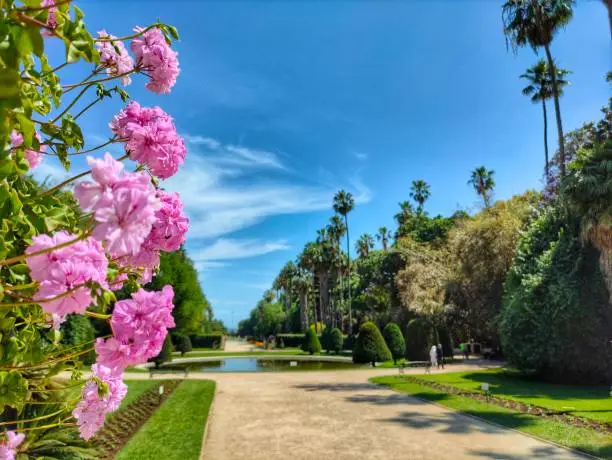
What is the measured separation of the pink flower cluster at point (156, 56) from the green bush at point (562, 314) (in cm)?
1874

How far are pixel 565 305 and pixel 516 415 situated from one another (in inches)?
310

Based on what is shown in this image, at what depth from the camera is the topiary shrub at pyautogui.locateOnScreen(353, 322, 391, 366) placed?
2888cm

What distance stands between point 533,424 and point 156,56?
1209cm

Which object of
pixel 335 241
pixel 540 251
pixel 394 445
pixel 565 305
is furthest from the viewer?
pixel 335 241

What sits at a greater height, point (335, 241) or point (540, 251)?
point (335, 241)

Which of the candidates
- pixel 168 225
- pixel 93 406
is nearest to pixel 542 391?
pixel 93 406

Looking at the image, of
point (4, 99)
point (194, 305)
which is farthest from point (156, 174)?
point (194, 305)

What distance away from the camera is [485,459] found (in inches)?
327

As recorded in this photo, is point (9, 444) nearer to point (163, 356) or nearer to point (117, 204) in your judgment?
point (117, 204)

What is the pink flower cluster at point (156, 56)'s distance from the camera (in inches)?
107

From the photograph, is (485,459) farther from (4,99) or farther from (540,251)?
(540,251)

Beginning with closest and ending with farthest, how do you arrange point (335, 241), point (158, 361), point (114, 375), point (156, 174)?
point (156, 174)
point (114, 375)
point (158, 361)
point (335, 241)

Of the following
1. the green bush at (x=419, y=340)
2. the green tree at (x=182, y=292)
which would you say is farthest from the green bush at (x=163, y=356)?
the green bush at (x=419, y=340)

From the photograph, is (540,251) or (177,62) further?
(540,251)
